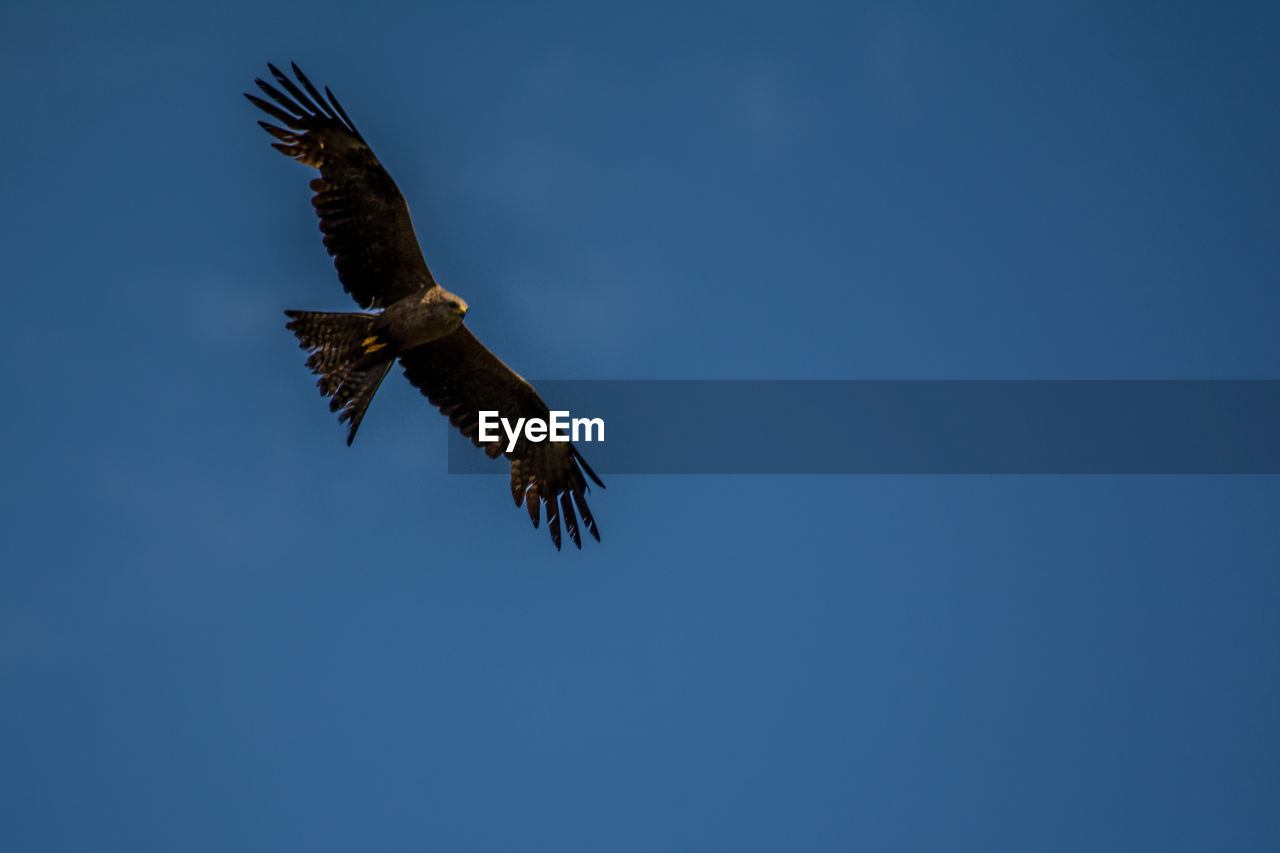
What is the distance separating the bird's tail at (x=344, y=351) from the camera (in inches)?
585

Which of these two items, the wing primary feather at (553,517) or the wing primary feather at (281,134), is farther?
the wing primary feather at (553,517)

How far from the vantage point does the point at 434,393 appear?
643 inches

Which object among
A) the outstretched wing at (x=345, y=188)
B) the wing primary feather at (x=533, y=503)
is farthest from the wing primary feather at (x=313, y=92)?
the wing primary feather at (x=533, y=503)

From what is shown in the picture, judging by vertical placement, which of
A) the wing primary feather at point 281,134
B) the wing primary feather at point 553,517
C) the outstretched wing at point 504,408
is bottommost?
the wing primary feather at point 553,517

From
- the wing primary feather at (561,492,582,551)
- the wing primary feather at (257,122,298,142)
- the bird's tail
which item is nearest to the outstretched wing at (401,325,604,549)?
the wing primary feather at (561,492,582,551)

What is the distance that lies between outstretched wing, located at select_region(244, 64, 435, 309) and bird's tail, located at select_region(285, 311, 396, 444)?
647 millimetres

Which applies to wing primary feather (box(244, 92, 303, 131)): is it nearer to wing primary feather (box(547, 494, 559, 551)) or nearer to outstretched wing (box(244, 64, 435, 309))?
outstretched wing (box(244, 64, 435, 309))

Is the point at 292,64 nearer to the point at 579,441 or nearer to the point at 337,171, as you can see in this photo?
the point at 337,171

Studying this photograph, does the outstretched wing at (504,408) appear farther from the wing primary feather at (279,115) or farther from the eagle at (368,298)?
the wing primary feather at (279,115)

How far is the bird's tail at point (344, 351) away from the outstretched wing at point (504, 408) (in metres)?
1.04

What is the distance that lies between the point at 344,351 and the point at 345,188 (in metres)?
1.94

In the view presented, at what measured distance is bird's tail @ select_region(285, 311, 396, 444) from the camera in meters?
14.9

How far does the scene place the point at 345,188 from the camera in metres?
14.4

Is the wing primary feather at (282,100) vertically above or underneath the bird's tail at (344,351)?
above
